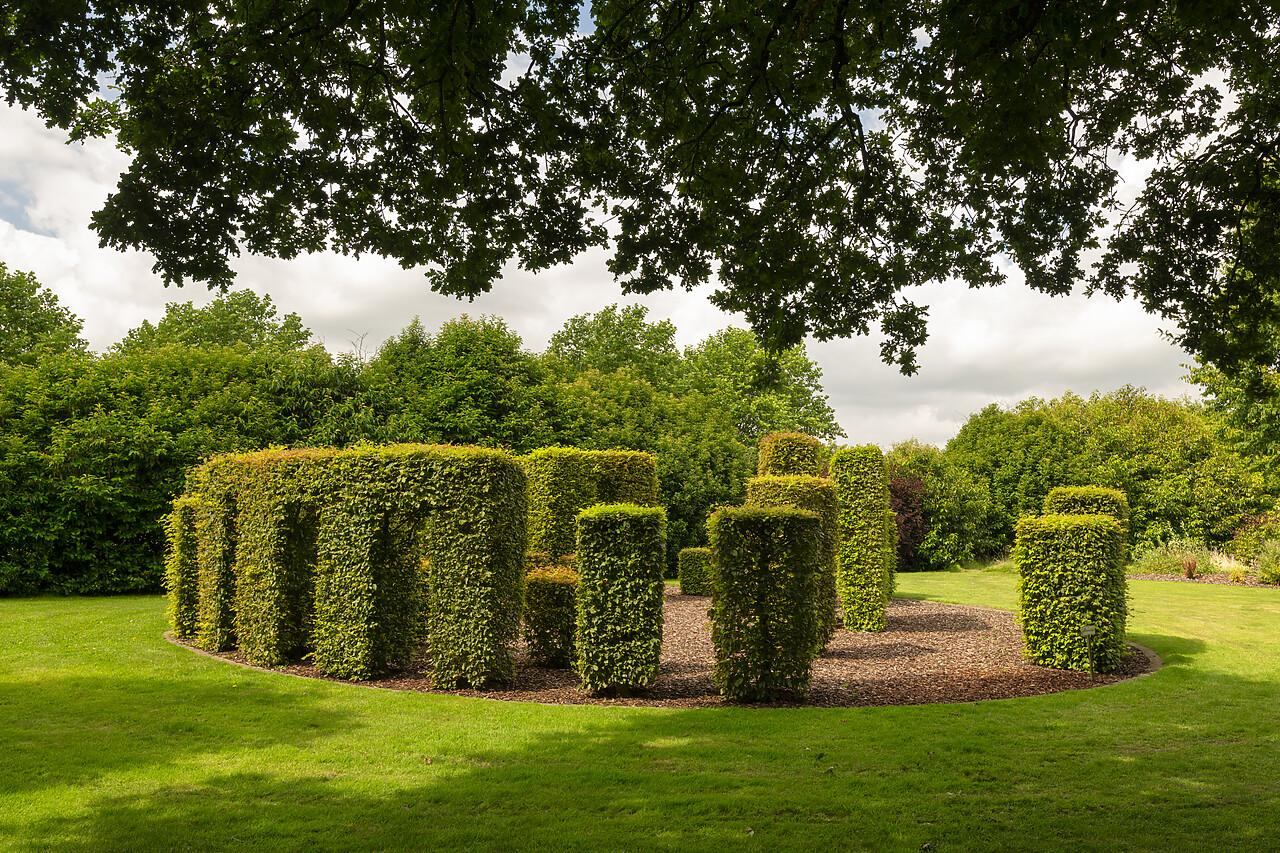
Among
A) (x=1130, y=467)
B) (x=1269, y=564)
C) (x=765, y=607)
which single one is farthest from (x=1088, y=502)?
(x=1130, y=467)

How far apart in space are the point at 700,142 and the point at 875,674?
23.8 feet

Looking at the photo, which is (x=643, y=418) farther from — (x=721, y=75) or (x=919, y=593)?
(x=721, y=75)

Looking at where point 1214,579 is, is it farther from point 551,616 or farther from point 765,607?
point 551,616

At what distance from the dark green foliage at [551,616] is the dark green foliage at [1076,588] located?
6.52 metres

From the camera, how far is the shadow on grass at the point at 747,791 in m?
4.60

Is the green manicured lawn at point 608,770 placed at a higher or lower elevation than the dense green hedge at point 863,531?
lower

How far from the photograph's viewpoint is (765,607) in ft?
27.0

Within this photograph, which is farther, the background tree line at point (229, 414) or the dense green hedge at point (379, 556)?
the background tree line at point (229, 414)

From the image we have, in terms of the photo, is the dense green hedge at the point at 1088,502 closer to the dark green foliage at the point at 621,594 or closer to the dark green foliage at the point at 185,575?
the dark green foliage at the point at 621,594

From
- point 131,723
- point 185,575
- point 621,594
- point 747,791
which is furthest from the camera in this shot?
point 185,575

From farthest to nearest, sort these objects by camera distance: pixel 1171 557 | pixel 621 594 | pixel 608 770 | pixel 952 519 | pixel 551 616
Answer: pixel 952 519 < pixel 1171 557 < pixel 551 616 < pixel 621 594 < pixel 608 770

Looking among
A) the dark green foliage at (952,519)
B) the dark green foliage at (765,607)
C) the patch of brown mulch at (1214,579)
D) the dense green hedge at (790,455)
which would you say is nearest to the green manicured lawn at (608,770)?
the dark green foliage at (765,607)

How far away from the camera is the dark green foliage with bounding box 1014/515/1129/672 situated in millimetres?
9828

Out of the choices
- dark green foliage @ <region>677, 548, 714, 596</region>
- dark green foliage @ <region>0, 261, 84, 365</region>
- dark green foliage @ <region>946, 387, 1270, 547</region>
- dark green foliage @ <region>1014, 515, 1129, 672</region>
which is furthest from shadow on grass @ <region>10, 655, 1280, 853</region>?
dark green foliage @ <region>0, 261, 84, 365</region>
